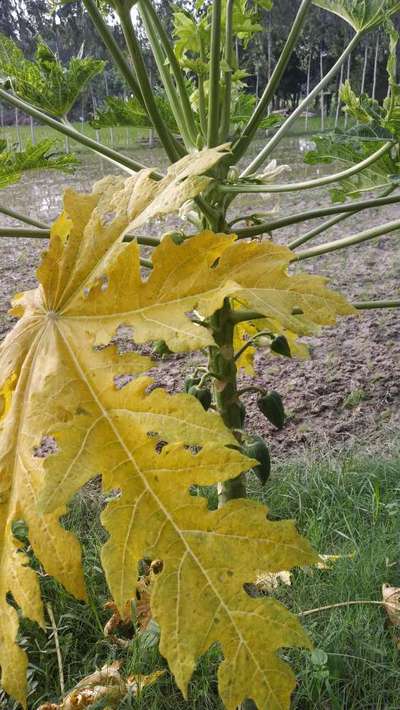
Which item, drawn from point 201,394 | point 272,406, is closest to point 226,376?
point 201,394

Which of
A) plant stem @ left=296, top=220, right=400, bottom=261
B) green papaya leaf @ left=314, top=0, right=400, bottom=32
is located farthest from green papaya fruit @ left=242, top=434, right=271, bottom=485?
green papaya leaf @ left=314, top=0, right=400, bottom=32

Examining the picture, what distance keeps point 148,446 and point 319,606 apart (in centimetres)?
98

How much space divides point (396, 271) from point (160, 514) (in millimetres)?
2859

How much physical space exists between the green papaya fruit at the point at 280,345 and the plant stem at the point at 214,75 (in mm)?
282

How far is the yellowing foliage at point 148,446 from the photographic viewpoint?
0.47m

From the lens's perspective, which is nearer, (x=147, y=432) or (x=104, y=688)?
(x=147, y=432)

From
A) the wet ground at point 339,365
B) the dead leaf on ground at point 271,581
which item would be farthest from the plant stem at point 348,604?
the wet ground at point 339,365

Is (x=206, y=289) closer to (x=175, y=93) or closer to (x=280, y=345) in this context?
(x=280, y=345)

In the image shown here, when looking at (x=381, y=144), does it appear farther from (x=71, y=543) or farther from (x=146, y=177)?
(x=71, y=543)

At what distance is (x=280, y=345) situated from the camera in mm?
903

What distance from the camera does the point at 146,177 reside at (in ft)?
2.06

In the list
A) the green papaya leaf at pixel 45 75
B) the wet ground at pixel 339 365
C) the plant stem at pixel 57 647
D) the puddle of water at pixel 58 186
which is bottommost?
the plant stem at pixel 57 647

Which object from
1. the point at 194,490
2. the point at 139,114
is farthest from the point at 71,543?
the point at 194,490

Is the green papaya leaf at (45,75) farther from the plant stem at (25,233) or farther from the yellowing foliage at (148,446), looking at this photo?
the yellowing foliage at (148,446)
